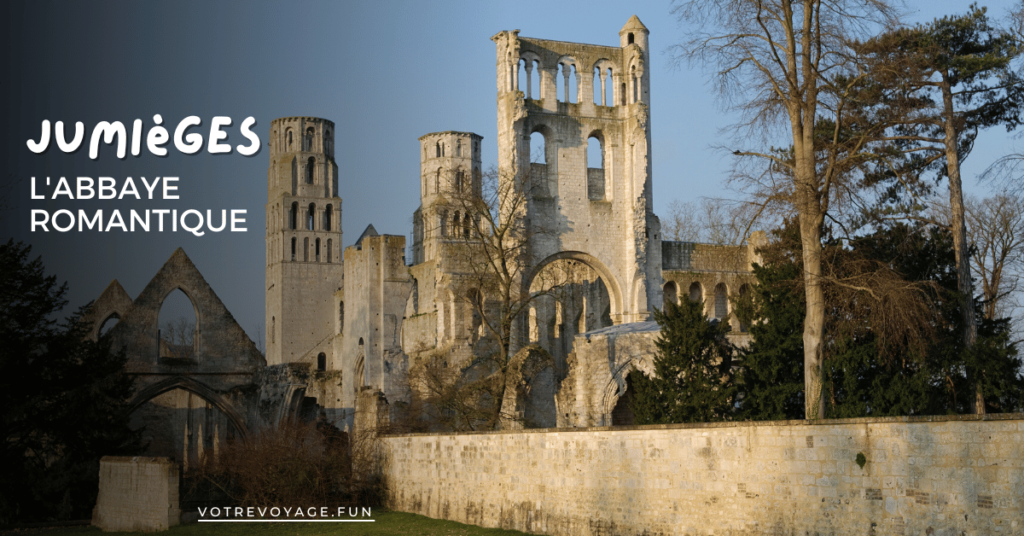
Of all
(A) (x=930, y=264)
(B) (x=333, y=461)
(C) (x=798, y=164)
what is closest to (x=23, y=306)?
(B) (x=333, y=461)

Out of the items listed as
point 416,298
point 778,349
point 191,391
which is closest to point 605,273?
point 191,391

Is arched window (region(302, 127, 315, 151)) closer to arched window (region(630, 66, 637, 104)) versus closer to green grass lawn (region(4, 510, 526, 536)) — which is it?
arched window (region(630, 66, 637, 104))

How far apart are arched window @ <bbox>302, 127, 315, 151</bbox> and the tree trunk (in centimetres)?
6022

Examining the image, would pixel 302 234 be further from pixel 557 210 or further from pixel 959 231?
pixel 959 231

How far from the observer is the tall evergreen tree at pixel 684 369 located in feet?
64.6

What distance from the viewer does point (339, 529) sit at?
16.7 metres

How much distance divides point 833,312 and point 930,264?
2683 mm

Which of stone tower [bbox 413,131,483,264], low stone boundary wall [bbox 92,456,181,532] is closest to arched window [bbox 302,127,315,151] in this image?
stone tower [bbox 413,131,483,264]

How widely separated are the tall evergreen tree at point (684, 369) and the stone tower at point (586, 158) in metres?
12.8

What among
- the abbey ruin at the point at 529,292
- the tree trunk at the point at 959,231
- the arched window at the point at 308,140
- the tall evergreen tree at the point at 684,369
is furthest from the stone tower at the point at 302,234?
the tree trunk at the point at 959,231

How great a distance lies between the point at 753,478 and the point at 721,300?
2645cm

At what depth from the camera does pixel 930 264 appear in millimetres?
19703

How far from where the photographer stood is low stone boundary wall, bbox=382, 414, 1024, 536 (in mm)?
9617

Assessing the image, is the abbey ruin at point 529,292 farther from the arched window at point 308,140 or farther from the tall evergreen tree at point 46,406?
the arched window at point 308,140
